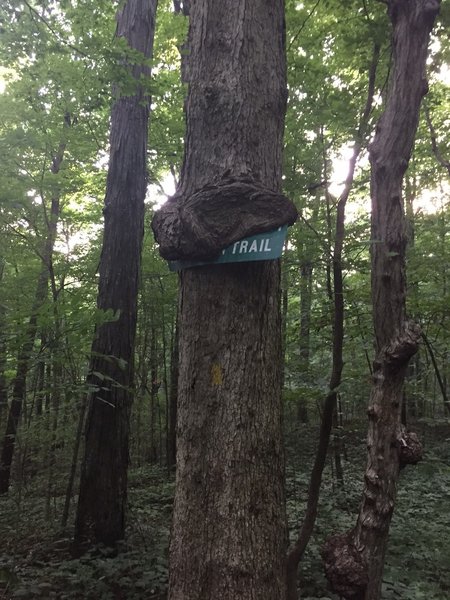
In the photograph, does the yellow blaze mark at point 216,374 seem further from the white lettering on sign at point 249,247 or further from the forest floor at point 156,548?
the forest floor at point 156,548

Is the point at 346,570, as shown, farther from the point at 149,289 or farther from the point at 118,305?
the point at 149,289

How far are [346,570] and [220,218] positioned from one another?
1976mm

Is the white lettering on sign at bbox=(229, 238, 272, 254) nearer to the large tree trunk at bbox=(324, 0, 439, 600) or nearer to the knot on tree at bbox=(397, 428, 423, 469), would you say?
the large tree trunk at bbox=(324, 0, 439, 600)

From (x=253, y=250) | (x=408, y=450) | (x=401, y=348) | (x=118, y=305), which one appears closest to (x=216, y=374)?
(x=253, y=250)

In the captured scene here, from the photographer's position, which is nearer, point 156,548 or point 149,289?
point 156,548

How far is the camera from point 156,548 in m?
4.59

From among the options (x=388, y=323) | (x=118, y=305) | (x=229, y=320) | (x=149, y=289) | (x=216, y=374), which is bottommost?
(x=216, y=374)

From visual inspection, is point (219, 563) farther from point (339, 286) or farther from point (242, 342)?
point (339, 286)

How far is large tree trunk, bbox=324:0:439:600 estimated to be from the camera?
240 cm

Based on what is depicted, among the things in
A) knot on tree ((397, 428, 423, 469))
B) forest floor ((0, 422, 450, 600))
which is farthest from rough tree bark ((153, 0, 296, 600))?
forest floor ((0, 422, 450, 600))

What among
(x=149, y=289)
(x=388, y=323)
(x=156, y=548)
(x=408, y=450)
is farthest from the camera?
(x=149, y=289)

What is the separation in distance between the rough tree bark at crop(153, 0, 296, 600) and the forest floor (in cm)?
268

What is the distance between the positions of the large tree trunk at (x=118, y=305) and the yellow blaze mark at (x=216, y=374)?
289 cm

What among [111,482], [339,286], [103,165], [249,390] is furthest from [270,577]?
[103,165]
